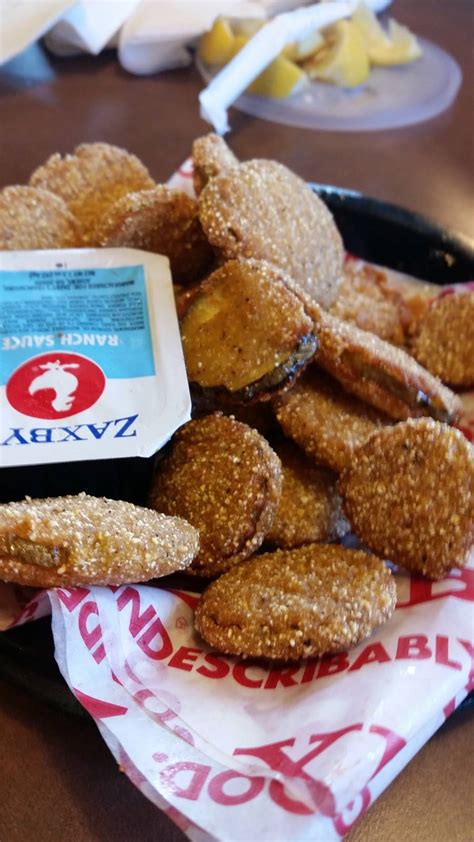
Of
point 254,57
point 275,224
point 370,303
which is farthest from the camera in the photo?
point 254,57

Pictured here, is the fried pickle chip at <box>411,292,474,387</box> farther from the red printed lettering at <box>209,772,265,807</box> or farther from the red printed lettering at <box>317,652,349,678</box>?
the red printed lettering at <box>209,772,265,807</box>

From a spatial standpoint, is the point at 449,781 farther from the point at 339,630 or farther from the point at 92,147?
the point at 92,147

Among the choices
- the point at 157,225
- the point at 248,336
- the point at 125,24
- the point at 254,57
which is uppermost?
the point at 125,24

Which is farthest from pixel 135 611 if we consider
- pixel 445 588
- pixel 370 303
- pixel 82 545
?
pixel 370 303

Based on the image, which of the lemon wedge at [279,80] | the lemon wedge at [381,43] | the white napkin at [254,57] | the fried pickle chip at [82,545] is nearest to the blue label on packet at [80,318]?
the fried pickle chip at [82,545]

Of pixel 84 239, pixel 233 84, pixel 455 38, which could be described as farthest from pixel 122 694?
pixel 455 38

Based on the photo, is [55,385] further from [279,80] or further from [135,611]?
[279,80]
